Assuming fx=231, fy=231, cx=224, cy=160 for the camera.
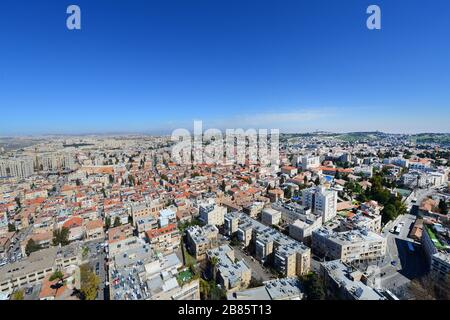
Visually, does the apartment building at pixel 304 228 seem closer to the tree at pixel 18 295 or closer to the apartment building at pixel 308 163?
the tree at pixel 18 295

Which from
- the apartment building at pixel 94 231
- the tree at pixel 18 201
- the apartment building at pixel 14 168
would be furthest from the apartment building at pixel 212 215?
the apartment building at pixel 14 168

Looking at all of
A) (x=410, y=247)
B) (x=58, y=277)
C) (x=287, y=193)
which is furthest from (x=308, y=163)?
(x=58, y=277)

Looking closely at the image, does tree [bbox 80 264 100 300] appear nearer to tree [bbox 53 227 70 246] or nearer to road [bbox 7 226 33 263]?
tree [bbox 53 227 70 246]

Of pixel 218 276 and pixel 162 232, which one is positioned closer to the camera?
pixel 218 276
